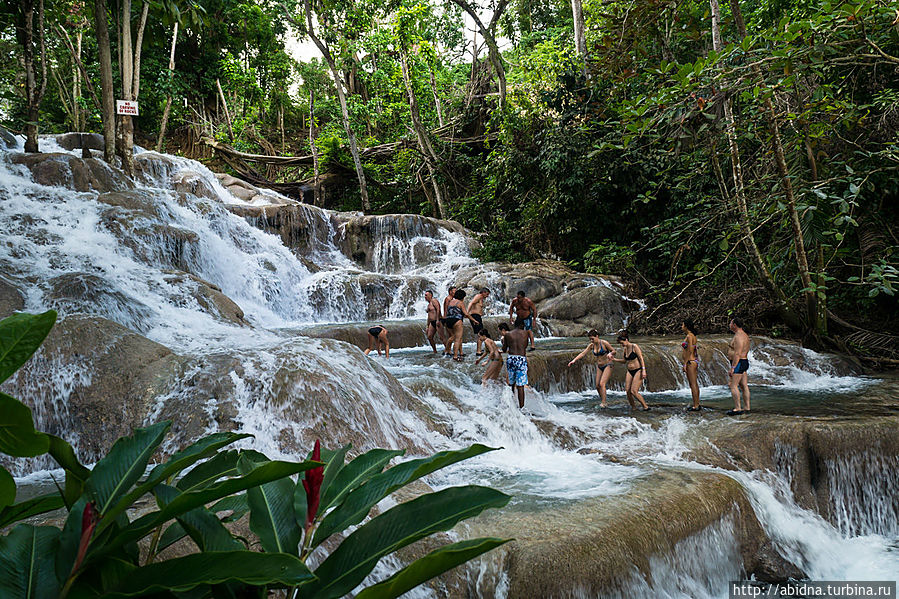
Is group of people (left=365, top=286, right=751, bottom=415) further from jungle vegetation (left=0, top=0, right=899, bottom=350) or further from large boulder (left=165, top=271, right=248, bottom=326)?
large boulder (left=165, top=271, right=248, bottom=326)

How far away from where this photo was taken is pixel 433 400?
7.71 m

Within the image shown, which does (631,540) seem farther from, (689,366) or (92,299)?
(92,299)

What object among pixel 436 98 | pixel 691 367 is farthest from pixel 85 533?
pixel 436 98

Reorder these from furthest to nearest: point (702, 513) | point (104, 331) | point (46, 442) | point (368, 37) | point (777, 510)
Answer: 1. point (368, 37)
2. point (104, 331)
3. point (777, 510)
4. point (702, 513)
5. point (46, 442)

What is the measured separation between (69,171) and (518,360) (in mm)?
11955

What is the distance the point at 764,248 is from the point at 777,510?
965 centimetres

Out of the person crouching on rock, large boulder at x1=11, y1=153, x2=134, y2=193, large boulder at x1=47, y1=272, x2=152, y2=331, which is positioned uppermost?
large boulder at x1=11, y1=153, x2=134, y2=193

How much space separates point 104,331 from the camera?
6176 mm

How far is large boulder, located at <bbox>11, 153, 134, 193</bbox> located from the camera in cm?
1323

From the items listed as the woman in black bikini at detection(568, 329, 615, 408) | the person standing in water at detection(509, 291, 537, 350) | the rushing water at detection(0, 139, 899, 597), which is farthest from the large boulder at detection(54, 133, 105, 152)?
the woman in black bikini at detection(568, 329, 615, 408)

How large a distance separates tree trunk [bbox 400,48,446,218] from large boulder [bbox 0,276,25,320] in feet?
50.5

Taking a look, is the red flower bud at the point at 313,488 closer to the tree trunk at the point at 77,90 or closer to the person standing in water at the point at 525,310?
the person standing in water at the point at 525,310

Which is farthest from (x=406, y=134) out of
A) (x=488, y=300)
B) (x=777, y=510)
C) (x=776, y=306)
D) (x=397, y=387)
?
(x=777, y=510)

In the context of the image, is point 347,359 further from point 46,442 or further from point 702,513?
point 46,442
